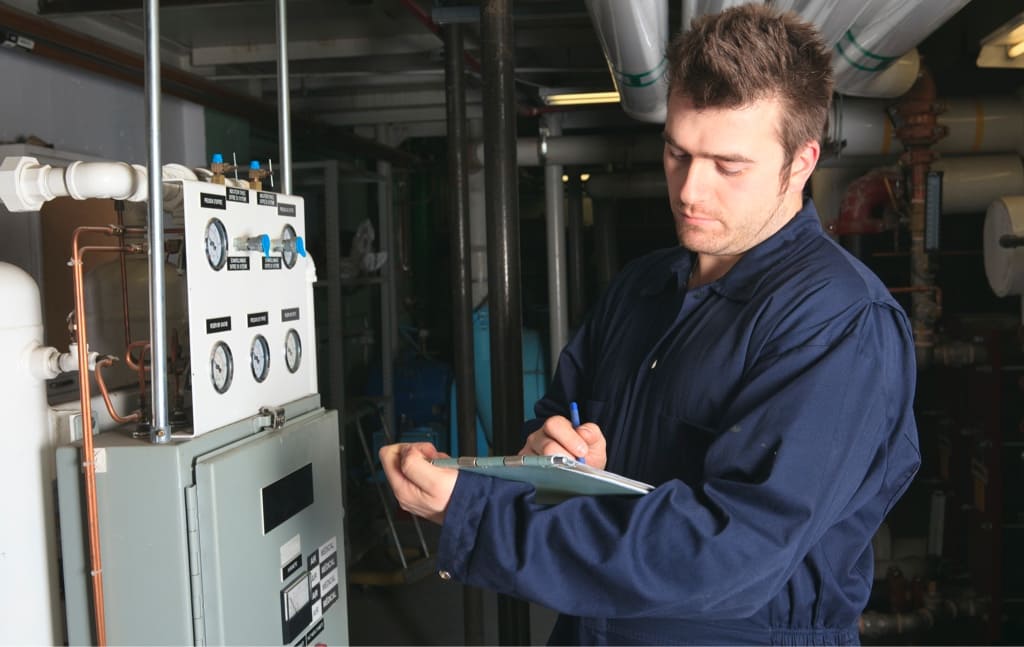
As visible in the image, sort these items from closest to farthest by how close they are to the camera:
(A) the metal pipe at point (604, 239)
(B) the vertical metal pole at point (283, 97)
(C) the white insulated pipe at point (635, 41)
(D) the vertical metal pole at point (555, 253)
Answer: (B) the vertical metal pole at point (283, 97) < (C) the white insulated pipe at point (635, 41) < (D) the vertical metal pole at point (555, 253) < (A) the metal pipe at point (604, 239)

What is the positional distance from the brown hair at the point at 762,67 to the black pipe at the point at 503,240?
1382mm

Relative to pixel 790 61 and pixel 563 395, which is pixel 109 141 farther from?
pixel 790 61

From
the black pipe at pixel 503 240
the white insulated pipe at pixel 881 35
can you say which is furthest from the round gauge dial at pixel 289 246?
the white insulated pipe at pixel 881 35

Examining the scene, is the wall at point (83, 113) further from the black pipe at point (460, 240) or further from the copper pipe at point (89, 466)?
the copper pipe at point (89, 466)

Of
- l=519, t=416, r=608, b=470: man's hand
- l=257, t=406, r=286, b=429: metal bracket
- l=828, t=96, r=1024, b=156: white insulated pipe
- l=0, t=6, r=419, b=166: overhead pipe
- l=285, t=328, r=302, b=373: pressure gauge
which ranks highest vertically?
l=0, t=6, r=419, b=166: overhead pipe

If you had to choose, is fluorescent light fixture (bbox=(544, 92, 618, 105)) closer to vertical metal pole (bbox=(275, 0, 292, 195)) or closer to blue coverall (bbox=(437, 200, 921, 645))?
vertical metal pole (bbox=(275, 0, 292, 195))

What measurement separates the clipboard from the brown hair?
48 centimetres

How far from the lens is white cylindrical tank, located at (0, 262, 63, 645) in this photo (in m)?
1.42

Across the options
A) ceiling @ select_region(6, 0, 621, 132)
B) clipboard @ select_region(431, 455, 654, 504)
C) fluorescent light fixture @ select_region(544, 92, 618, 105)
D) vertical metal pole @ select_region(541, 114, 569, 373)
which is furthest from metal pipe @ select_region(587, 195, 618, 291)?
clipboard @ select_region(431, 455, 654, 504)

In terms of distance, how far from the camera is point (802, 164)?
116 centimetres

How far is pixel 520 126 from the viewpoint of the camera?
260 inches

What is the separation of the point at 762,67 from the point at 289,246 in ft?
3.53

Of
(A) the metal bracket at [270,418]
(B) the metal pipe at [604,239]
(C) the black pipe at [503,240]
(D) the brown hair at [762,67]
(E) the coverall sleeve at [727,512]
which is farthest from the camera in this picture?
(B) the metal pipe at [604,239]

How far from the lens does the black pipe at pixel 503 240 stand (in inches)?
97.5
